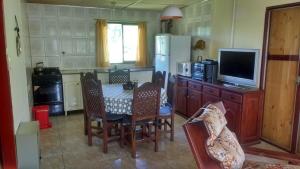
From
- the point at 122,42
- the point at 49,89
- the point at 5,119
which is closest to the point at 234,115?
the point at 5,119

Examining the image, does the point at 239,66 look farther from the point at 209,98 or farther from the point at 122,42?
the point at 122,42

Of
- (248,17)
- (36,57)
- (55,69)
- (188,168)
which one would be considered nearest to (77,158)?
(188,168)

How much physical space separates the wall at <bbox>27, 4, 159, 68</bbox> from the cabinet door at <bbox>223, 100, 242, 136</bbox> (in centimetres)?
337

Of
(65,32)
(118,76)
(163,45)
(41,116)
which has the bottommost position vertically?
(41,116)

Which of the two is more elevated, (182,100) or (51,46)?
(51,46)

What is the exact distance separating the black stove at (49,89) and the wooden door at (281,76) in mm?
3792

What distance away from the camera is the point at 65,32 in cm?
536

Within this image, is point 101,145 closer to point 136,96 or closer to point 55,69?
point 136,96

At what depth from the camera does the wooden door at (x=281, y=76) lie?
3.23 metres

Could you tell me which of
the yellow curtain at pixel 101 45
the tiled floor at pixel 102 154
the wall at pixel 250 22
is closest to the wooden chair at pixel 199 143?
the tiled floor at pixel 102 154

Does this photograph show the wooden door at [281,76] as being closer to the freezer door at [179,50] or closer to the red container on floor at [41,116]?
the freezer door at [179,50]

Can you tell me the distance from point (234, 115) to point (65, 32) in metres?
3.95

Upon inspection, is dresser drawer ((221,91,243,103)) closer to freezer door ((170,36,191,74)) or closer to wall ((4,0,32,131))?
freezer door ((170,36,191,74))

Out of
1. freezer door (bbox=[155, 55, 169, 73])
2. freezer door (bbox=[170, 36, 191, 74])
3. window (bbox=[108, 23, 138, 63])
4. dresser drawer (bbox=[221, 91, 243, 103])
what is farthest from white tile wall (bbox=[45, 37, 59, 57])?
dresser drawer (bbox=[221, 91, 243, 103])
